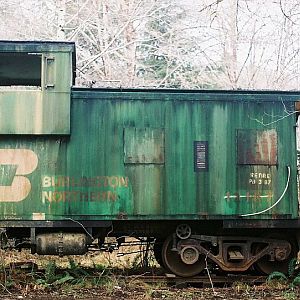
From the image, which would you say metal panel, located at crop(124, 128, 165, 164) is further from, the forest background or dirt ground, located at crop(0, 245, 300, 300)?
the forest background

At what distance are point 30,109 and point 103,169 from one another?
61.7 inches

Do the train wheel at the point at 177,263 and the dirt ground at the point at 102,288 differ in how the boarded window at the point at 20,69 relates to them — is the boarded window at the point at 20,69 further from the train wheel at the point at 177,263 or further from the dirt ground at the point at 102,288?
the train wheel at the point at 177,263

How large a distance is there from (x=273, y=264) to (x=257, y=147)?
83.8 inches

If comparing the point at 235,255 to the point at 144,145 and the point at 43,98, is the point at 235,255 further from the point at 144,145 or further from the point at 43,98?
the point at 43,98

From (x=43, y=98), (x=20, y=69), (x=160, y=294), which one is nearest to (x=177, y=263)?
(x=160, y=294)

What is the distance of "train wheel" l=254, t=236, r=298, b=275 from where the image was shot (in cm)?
969

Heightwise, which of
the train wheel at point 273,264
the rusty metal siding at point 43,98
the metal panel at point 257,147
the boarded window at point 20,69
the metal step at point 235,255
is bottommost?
the train wheel at point 273,264

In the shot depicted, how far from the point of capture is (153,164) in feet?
30.4

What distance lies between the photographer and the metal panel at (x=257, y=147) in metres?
9.48

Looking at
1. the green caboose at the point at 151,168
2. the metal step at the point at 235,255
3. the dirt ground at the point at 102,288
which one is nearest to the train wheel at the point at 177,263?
the green caboose at the point at 151,168

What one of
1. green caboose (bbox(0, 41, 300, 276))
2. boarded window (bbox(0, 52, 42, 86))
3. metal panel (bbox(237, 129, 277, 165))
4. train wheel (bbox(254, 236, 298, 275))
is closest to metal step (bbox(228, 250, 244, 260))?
green caboose (bbox(0, 41, 300, 276))

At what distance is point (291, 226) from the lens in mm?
9453

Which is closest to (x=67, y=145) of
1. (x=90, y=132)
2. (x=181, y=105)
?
(x=90, y=132)

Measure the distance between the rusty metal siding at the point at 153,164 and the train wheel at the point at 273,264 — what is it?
2.52ft
